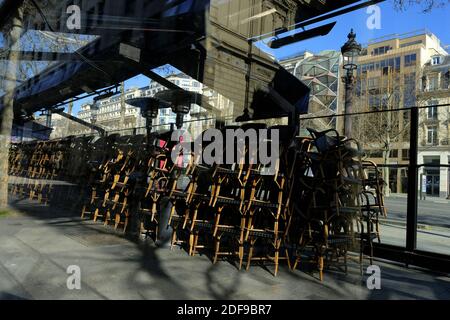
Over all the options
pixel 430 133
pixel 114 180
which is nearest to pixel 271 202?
pixel 114 180

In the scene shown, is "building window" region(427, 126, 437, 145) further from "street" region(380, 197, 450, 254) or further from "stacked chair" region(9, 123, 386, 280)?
"stacked chair" region(9, 123, 386, 280)

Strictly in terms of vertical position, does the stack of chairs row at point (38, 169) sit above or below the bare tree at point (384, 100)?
below

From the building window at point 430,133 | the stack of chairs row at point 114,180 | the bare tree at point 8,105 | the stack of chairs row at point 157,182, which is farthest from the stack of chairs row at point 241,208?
the building window at point 430,133

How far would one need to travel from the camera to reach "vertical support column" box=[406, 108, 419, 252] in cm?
445

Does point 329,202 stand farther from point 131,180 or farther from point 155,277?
point 131,180

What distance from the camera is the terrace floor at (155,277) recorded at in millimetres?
3086

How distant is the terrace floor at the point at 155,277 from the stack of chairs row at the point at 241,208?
287 mm

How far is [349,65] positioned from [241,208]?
4.19 m

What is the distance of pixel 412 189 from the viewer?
4520mm

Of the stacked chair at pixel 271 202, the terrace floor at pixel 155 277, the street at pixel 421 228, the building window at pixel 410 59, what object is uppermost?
the building window at pixel 410 59

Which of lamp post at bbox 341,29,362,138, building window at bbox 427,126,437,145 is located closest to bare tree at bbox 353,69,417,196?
building window at bbox 427,126,437,145

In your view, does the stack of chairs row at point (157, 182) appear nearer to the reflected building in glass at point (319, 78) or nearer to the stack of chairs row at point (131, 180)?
the stack of chairs row at point (131, 180)
